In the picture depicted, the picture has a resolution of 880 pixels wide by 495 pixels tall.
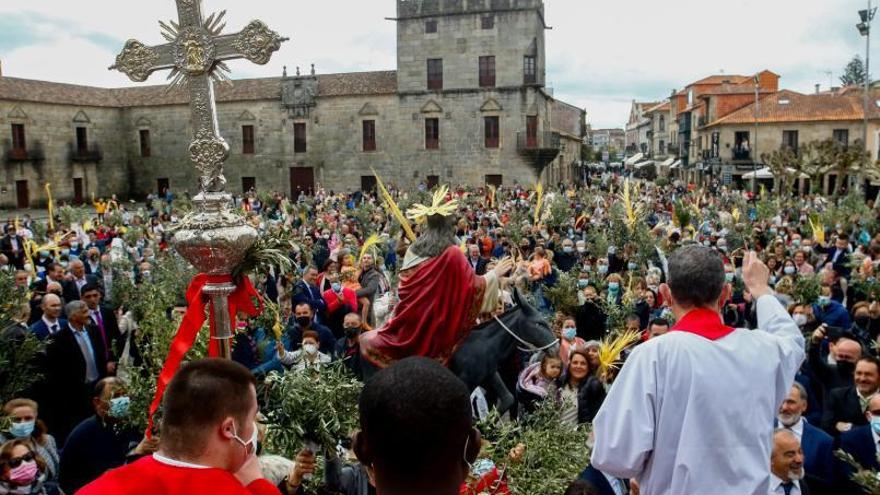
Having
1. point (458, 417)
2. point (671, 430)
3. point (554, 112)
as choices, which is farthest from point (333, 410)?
point (554, 112)

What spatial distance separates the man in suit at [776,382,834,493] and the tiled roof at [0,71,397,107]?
111ft

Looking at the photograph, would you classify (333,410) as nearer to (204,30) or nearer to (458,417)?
(458,417)

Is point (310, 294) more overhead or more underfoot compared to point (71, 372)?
more overhead

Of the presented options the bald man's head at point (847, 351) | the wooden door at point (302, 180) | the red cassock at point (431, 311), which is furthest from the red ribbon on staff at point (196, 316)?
the wooden door at point (302, 180)

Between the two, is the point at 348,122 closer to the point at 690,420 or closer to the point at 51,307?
the point at 51,307

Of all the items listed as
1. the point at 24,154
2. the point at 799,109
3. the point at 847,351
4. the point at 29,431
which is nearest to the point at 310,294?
the point at 29,431

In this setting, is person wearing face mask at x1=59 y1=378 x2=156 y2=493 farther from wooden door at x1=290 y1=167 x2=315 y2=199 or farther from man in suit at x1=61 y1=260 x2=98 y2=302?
wooden door at x1=290 y1=167 x2=315 y2=199

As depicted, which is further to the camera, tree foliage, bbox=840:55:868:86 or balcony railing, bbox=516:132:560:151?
tree foliage, bbox=840:55:868:86

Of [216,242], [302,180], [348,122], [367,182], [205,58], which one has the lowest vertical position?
[216,242]

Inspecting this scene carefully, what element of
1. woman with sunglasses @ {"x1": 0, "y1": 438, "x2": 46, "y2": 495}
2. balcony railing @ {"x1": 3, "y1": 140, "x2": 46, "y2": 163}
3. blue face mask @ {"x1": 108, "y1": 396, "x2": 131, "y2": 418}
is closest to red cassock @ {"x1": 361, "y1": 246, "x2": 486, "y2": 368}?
blue face mask @ {"x1": 108, "y1": 396, "x2": 131, "y2": 418}

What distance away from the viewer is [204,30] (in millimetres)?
4352

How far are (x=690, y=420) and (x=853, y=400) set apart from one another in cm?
348

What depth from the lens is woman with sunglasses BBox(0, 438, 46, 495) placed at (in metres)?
3.90

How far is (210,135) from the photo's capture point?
4.31 meters
